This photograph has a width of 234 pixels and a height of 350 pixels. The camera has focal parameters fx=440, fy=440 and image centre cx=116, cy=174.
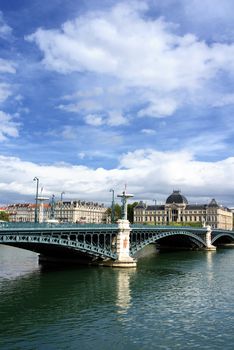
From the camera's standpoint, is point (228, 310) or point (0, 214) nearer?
point (228, 310)

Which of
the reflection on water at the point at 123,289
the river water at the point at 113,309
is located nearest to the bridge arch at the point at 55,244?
the river water at the point at 113,309

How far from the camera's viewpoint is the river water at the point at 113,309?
28.2 m

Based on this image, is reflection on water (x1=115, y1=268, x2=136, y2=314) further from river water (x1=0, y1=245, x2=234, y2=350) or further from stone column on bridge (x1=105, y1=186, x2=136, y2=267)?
stone column on bridge (x1=105, y1=186, x2=136, y2=267)

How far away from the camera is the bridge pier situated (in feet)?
207

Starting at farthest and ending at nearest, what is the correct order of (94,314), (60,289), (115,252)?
(115,252), (60,289), (94,314)

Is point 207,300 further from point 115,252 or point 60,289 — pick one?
point 115,252

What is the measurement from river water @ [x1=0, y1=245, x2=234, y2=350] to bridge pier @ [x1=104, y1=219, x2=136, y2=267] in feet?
9.06

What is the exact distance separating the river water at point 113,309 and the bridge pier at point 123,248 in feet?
9.06

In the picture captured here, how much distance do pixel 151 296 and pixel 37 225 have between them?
15.3 metres

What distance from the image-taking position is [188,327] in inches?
1232

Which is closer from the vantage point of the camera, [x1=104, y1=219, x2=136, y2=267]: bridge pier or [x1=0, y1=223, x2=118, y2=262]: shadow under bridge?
[x1=0, y1=223, x2=118, y2=262]: shadow under bridge

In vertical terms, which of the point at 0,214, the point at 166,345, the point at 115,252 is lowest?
the point at 166,345

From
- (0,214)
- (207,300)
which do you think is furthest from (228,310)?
(0,214)

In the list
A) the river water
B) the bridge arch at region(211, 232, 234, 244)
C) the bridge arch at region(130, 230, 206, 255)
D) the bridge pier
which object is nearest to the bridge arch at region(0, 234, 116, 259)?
the bridge pier
